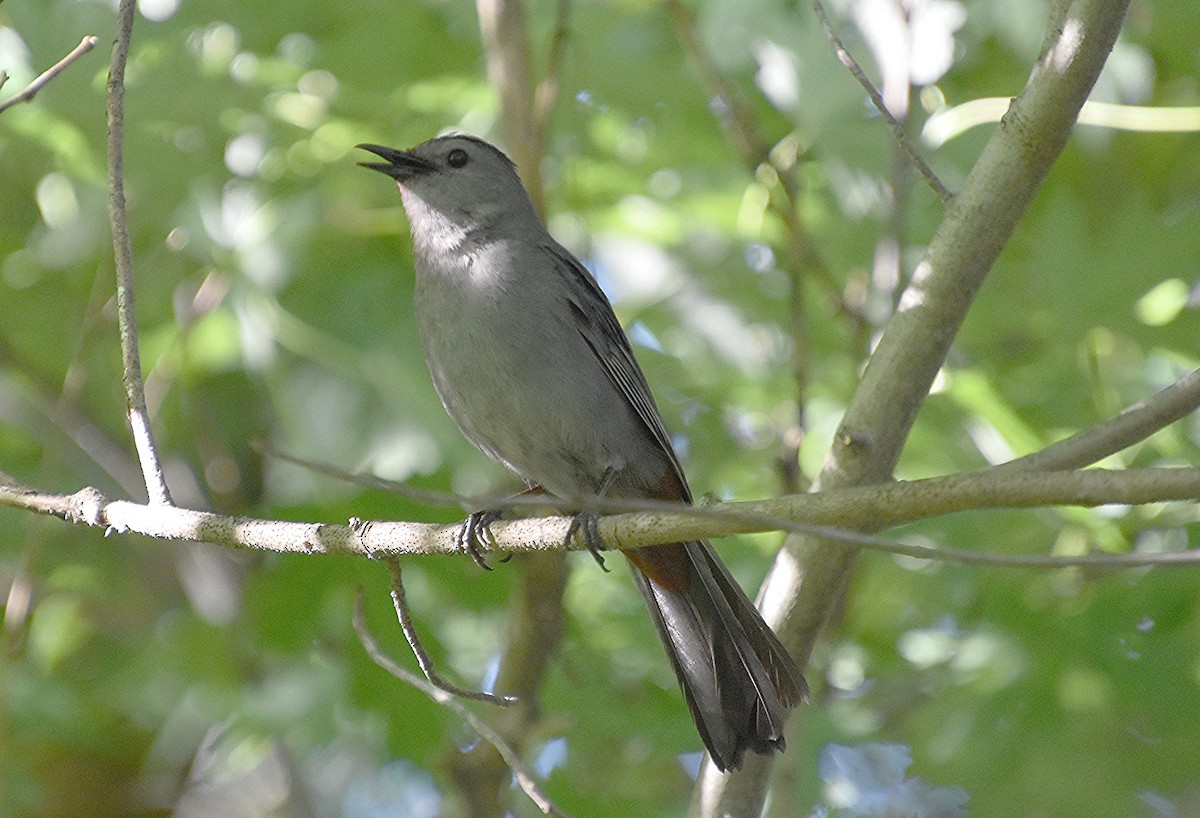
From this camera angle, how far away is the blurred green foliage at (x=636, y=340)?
3.87 m

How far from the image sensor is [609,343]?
405 cm

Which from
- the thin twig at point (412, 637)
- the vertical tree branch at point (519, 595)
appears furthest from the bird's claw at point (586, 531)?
the vertical tree branch at point (519, 595)

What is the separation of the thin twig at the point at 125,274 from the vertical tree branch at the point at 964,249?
144 cm

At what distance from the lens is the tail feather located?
126 inches

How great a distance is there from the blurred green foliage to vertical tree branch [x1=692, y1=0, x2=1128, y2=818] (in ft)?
3.54

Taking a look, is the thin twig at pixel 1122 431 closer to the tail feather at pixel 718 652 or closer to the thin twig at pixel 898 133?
the thin twig at pixel 898 133

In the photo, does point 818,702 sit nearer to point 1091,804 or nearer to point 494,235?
point 1091,804

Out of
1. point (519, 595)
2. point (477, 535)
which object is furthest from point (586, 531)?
point (519, 595)

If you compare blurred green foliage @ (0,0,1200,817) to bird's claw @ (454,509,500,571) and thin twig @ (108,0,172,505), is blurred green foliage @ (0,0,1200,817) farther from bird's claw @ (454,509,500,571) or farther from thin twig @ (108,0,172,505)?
thin twig @ (108,0,172,505)

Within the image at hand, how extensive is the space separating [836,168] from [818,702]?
1830 millimetres

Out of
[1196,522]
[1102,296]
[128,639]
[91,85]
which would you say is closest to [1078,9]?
[1102,296]

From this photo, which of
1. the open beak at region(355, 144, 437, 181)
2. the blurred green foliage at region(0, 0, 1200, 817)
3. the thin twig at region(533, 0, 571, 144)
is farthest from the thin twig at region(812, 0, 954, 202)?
the open beak at region(355, 144, 437, 181)

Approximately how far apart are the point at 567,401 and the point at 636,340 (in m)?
0.94

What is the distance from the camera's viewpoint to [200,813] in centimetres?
645
